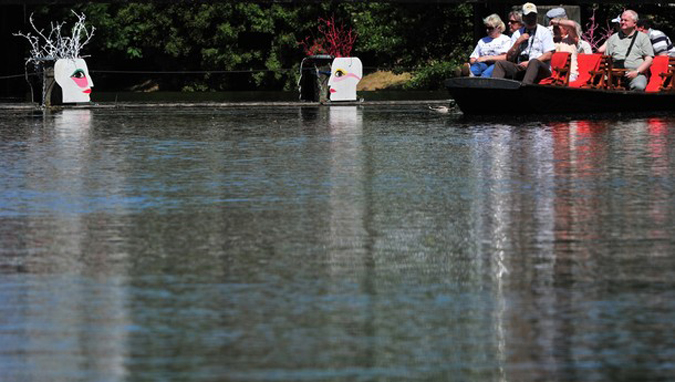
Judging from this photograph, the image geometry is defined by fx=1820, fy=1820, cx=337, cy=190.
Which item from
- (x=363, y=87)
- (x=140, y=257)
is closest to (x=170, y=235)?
(x=140, y=257)

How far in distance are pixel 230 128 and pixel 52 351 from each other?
62.0 feet

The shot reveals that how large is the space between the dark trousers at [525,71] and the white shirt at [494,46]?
0.45m

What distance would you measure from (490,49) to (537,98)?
1335 mm

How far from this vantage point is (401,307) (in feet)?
27.3

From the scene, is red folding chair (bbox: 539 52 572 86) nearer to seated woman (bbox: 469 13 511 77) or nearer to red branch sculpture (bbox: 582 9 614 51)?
seated woman (bbox: 469 13 511 77)

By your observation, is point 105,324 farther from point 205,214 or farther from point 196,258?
point 205,214

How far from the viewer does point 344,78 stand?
38719 mm

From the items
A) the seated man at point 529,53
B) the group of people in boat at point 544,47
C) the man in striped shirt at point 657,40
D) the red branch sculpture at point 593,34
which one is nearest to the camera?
the seated man at point 529,53

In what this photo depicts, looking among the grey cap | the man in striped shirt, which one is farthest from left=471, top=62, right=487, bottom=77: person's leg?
the man in striped shirt

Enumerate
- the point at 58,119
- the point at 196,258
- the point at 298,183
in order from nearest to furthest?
the point at 196,258, the point at 298,183, the point at 58,119

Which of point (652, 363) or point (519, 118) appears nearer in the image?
point (652, 363)

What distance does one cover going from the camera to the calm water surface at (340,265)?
23.4 feet

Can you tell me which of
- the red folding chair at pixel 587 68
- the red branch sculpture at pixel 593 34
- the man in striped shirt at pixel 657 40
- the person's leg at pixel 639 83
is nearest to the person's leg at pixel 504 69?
the red folding chair at pixel 587 68

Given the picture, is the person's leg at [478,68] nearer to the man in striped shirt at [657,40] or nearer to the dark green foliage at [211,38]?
the man in striped shirt at [657,40]
